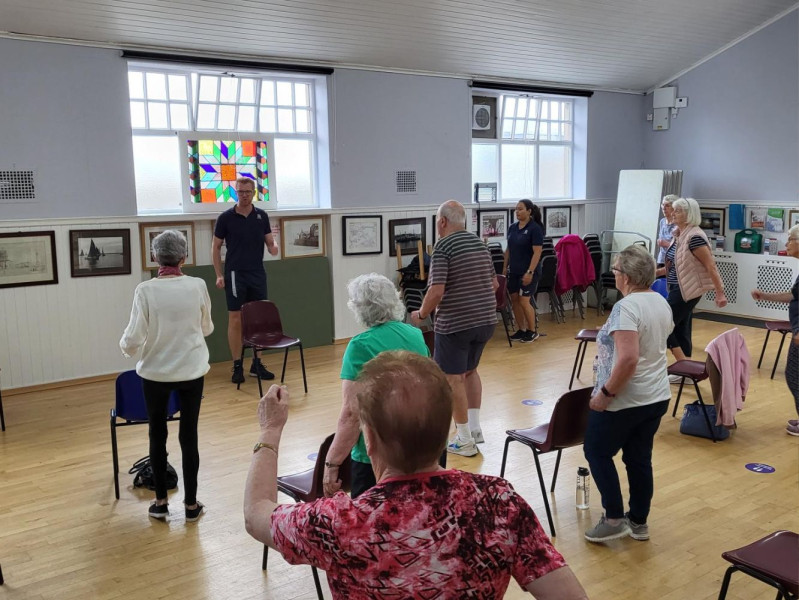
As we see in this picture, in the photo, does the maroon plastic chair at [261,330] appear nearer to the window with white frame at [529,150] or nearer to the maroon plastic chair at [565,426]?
the maroon plastic chair at [565,426]

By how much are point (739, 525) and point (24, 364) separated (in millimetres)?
5928

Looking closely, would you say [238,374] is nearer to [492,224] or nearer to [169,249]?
[169,249]

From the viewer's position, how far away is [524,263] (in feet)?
28.5

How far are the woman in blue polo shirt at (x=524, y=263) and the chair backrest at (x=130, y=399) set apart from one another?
16.6ft

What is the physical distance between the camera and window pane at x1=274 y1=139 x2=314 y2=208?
8391mm

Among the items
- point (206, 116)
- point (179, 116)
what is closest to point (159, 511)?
point (179, 116)

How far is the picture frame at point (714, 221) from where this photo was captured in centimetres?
1026

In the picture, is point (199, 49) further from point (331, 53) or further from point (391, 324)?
point (391, 324)

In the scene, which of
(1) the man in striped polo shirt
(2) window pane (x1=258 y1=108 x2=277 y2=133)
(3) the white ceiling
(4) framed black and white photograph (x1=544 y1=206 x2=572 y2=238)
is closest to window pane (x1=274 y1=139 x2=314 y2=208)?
(2) window pane (x1=258 y1=108 x2=277 y2=133)

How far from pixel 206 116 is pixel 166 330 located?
A: 4.58 metres

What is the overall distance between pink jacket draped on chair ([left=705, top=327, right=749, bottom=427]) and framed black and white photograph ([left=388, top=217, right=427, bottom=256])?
4.58 meters

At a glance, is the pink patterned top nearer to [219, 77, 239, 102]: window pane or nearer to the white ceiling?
the white ceiling

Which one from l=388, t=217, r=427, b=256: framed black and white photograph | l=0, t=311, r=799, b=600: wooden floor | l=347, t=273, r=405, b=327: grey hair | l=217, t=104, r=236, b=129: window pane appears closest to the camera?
l=347, t=273, r=405, b=327: grey hair

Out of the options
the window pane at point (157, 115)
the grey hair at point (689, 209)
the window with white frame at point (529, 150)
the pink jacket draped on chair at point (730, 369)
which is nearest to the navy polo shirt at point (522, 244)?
the window with white frame at point (529, 150)
